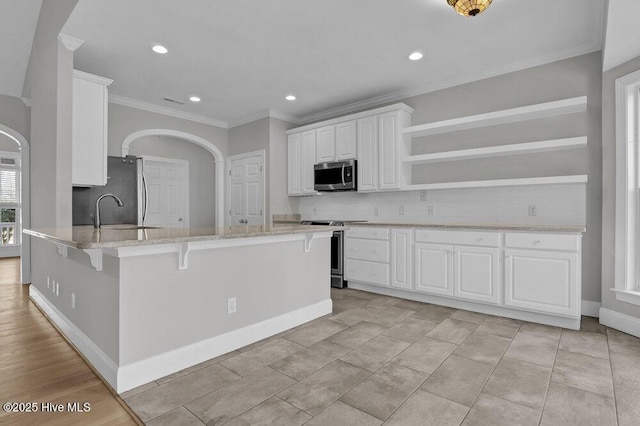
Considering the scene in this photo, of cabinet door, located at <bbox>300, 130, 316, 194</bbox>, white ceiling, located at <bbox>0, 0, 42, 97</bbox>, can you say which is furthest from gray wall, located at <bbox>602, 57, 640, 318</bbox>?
white ceiling, located at <bbox>0, 0, 42, 97</bbox>

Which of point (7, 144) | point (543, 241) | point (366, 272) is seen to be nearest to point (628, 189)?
point (543, 241)

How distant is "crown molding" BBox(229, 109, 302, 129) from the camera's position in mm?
5500

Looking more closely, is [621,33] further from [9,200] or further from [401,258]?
[9,200]

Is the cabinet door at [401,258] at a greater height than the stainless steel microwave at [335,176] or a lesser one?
lesser

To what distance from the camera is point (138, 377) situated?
202 cm

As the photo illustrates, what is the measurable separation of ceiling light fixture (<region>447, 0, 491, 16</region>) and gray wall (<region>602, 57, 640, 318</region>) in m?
1.73

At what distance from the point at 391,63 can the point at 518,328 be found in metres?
2.91

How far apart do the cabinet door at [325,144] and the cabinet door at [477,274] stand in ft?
7.63

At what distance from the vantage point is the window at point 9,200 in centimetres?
763

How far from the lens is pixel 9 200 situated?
25.6ft

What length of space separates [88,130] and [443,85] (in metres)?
3.96

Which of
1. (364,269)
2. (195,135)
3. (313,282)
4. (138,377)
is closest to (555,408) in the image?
(313,282)

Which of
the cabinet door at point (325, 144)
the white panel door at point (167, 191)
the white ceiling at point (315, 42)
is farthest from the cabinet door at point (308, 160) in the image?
the white panel door at point (167, 191)

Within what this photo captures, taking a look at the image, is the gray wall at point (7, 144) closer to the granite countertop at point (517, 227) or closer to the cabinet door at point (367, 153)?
the cabinet door at point (367, 153)
